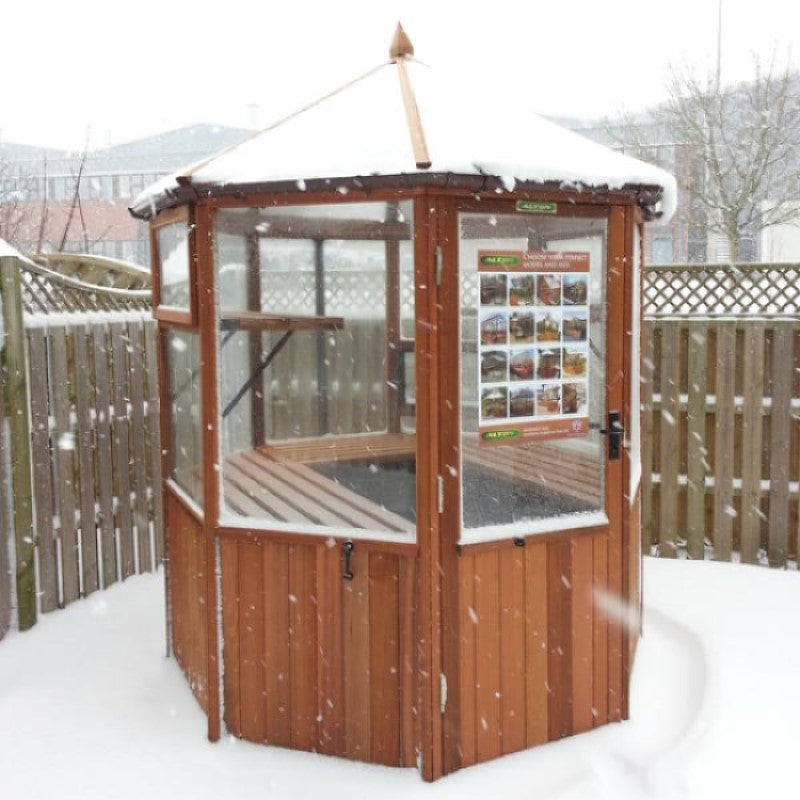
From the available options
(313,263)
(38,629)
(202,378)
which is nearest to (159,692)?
(38,629)

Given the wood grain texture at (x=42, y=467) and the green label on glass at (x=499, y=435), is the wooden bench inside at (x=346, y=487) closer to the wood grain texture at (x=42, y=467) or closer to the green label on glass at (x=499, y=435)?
the green label on glass at (x=499, y=435)

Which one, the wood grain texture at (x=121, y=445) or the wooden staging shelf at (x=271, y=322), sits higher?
the wooden staging shelf at (x=271, y=322)

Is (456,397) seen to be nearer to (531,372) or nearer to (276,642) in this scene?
(531,372)

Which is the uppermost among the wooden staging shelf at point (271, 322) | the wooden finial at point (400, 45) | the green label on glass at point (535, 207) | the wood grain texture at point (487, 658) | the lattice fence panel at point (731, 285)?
the wooden finial at point (400, 45)

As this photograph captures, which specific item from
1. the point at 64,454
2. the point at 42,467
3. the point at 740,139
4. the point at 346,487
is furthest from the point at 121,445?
the point at 740,139

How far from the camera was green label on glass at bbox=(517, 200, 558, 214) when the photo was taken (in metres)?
3.63

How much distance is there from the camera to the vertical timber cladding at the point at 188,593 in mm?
4281

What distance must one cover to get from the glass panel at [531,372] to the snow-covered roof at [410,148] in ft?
0.82

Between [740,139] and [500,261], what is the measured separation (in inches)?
675

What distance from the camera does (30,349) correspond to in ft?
17.6

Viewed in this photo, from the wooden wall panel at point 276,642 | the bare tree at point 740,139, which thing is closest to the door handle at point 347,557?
the wooden wall panel at point 276,642

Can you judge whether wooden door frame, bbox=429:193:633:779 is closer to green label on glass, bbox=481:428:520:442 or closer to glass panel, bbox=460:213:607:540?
glass panel, bbox=460:213:607:540

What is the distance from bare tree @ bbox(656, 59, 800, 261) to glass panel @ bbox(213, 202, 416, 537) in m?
13.3

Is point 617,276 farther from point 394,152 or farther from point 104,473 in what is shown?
point 104,473
